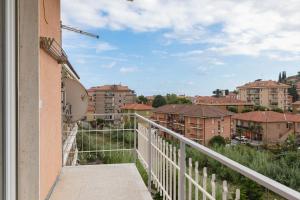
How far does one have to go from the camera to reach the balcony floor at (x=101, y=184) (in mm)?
3659

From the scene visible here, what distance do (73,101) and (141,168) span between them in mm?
1595

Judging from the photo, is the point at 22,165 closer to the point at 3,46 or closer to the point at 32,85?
the point at 32,85

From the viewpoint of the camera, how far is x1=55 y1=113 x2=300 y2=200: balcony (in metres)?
1.63

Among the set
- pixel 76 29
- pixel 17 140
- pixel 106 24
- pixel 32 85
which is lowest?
pixel 17 140

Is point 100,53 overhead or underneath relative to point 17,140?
overhead

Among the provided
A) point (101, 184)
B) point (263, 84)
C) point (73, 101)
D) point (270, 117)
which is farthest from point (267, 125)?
point (101, 184)

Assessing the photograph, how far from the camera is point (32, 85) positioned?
1.78m

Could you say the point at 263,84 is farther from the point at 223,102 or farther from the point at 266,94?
the point at 223,102

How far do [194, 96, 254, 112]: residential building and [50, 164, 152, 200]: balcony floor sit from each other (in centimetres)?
545

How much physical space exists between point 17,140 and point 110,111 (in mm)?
4535

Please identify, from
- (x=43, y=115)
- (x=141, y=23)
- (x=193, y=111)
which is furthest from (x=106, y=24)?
(x=43, y=115)

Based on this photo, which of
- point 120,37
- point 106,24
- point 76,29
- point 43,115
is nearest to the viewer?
point 43,115

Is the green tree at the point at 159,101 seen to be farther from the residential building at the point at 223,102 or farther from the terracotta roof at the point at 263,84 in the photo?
the terracotta roof at the point at 263,84

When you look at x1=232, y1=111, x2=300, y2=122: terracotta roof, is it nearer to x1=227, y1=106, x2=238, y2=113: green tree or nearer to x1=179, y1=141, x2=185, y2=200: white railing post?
x1=227, y1=106, x2=238, y2=113: green tree
